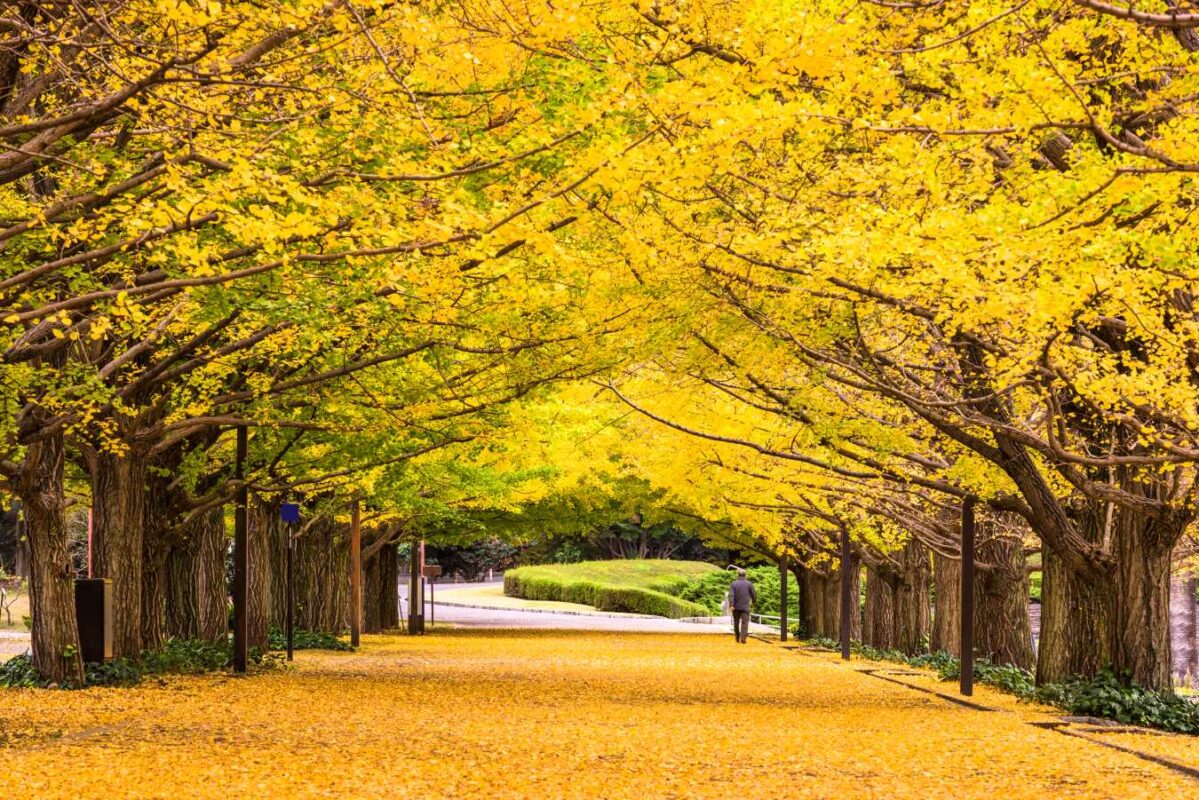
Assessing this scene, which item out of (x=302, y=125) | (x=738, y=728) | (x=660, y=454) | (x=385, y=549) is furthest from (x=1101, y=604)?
Result: (x=385, y=549)

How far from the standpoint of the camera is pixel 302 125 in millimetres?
12047

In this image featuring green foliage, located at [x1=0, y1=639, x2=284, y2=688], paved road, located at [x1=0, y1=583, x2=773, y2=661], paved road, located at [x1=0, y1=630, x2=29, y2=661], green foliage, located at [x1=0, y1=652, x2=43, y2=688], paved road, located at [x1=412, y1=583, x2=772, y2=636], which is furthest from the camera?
paved road, located at [x1=412, y1=583, x2=772, y2=636]

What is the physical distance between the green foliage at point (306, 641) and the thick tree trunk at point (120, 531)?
11.4 metres

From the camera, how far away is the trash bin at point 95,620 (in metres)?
19.3

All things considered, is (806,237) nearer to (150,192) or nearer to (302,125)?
(302,125)

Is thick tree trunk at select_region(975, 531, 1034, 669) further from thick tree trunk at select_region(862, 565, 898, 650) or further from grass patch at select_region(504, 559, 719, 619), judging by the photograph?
grass patch at select_region(504, 559, 719, 619)

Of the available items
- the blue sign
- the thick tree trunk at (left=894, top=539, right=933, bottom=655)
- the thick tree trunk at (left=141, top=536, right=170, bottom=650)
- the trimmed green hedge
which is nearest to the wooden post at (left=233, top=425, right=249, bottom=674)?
the thick tree trunk at (left=141, top=536, right=170, bottom=650)

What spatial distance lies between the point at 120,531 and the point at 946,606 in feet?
54.8

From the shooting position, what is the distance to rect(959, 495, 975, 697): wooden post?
20.3 m

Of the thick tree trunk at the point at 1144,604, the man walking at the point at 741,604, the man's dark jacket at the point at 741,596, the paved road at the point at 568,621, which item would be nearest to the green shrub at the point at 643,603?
the paved road at the point at 568,621

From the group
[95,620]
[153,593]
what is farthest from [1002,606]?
[95,620]

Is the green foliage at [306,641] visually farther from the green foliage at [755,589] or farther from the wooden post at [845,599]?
the green foliage at [755,589]

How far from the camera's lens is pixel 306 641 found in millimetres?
32781

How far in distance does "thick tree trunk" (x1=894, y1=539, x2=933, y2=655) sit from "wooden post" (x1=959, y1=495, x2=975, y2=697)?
437 inches
